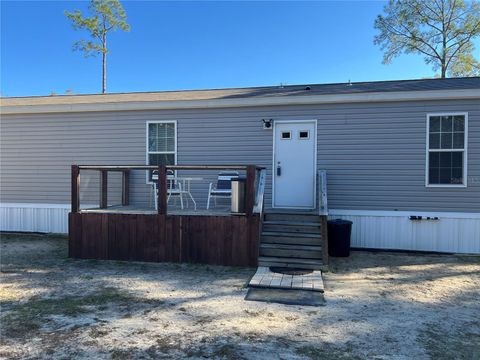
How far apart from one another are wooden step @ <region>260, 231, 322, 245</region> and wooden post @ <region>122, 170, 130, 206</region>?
11.5 ft

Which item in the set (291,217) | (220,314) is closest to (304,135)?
(291,217)

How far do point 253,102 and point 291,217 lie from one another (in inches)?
100

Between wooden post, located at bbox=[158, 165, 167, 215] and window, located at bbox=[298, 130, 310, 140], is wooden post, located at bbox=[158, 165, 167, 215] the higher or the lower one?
the lower one

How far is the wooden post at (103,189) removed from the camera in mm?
7613

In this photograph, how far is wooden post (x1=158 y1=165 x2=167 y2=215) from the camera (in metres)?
6.40

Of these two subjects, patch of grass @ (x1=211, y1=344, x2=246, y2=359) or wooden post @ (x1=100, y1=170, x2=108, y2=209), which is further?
wooden post @ (x1=100, y1=170, x2=108, y2=209)

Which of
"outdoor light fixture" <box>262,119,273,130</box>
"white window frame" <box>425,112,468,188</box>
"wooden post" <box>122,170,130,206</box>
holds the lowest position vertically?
"wooden post" <box>122,170,130,206</box>

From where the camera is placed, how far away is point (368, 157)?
7523 millimetres

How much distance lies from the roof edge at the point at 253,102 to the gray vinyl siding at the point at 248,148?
146 mm

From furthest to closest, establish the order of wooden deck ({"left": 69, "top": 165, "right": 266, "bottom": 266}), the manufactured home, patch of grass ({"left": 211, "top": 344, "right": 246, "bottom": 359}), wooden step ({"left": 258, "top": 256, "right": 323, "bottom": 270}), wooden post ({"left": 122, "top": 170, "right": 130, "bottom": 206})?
wooden post ({"left": 122, "top": 170, "right": 130, "bottom": 206}) < the manufactured home < wooden deck ({"left": 69, "top": 165, "right": 266, "bottom": 266}) < wooden step ({"left": 258, "top": 256, "right": 323, "bottom": 270}) < patch of grass ({"left": 211, "top": 344, "right": 246, "bottom": 359})

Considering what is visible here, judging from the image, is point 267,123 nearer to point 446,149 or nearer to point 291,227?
point 291,227

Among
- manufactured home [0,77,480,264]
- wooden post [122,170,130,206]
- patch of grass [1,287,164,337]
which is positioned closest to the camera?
patch of grass [1,287,164,337]

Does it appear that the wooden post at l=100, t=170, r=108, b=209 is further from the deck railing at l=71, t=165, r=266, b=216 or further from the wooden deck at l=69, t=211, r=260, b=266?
the wooden deck at l=69, t=211, r=260, b=266

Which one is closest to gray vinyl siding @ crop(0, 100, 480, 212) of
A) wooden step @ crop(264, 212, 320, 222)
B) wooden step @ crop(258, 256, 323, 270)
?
wooden step @ crop(264, 212, 320, 222)
